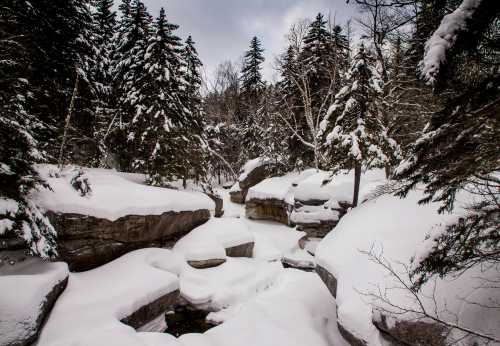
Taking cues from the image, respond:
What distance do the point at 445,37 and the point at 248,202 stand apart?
18.1m

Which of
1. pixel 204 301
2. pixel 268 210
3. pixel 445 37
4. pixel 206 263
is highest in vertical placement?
pixel 445 37

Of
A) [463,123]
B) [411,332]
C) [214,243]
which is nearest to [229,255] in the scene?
[214,243]

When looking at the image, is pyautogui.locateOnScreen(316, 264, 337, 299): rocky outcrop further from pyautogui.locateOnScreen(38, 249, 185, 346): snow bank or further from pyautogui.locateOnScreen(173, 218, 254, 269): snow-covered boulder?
pyautogui.locateOnScreen(173, 218, 254, 269): snow-covered boulder

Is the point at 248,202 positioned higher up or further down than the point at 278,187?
further down

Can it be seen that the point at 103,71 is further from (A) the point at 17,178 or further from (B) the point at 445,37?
(B) the point at 445,37

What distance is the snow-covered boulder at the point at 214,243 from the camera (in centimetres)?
991

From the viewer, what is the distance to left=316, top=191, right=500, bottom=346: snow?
148 inches

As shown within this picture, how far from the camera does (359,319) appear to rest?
4602mm

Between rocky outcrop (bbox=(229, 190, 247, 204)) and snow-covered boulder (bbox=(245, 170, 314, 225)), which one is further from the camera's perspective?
rocky outcrop (bbox=(229, 190, 247, 204))

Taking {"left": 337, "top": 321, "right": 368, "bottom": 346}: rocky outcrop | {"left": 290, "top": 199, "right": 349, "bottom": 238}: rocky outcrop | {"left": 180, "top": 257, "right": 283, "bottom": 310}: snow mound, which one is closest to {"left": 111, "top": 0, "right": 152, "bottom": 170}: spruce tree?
{"left": 180, "top": 257, "right": 283, "bottom": 310}: snow mound

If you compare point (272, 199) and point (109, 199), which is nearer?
point (109, 199)

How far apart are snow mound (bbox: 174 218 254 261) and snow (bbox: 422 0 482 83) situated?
927cm

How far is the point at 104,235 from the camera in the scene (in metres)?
8.34

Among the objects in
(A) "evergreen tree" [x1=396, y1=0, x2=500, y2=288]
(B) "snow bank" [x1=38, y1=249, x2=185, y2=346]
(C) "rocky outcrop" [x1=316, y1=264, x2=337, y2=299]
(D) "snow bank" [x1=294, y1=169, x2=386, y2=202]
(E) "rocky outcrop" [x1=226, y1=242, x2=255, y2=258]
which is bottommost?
(E) "rocky outcrop" [x1=226, y1=242, x2=255, y2=258]
